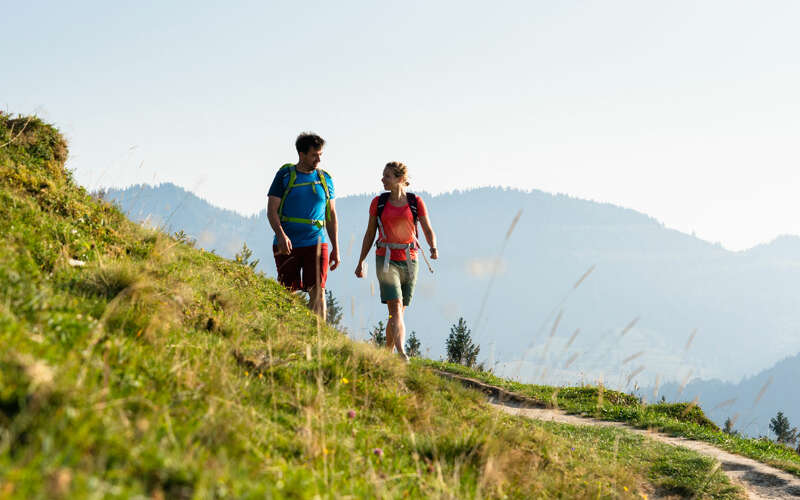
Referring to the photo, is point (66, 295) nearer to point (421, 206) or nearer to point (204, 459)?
point (204, 459)

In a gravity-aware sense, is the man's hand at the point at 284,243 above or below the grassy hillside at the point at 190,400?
above

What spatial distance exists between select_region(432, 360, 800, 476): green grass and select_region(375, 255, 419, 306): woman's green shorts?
3.00 meters

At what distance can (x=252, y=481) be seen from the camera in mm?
2693

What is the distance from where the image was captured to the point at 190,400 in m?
3.45

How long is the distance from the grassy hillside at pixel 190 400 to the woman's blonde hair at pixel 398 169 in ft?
9.42

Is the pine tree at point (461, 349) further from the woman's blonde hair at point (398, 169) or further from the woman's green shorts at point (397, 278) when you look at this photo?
the woman's blonde hair at point (398, 169)

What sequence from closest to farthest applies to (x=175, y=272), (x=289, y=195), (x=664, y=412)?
(x=175, y=272), (x=289, y=195), (x=664, y=412)

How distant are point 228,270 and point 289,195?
248 centimetres

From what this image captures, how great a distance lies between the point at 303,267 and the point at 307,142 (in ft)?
6.76

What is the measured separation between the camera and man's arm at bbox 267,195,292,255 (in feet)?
28.6

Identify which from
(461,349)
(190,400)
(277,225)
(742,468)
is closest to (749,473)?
(742,468)

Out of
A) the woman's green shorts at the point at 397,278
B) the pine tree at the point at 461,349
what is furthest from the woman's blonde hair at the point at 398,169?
the pine tree at the point at 461,349

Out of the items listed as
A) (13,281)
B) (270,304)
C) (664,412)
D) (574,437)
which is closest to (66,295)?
(13,281)

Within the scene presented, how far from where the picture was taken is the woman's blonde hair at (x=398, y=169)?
360 inches
